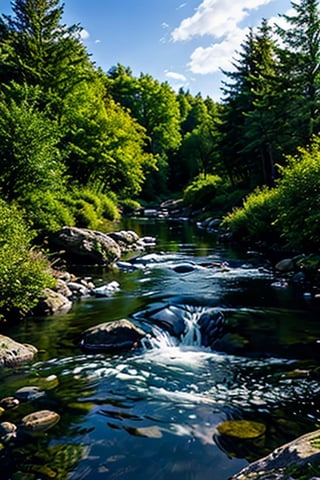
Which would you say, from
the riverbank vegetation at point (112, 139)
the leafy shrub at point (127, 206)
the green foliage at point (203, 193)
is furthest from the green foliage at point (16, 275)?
the leafy shrub at point (127, 206)

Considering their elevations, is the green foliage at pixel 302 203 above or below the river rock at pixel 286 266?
above

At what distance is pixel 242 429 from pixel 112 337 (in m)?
3.68

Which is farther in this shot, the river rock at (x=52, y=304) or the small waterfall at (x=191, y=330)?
the river rock at (x=52, y=304)

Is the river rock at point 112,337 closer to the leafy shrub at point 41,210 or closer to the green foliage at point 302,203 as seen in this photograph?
the leafy shrub at point 41,210

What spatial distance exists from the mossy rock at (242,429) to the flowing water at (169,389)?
0.08 meters

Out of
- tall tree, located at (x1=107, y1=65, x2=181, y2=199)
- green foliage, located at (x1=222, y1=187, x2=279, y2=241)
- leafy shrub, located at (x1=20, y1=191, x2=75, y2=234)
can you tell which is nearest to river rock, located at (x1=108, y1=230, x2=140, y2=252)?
leafy shrub, located at (x1=20, y1=191, x2=75, y2=234)

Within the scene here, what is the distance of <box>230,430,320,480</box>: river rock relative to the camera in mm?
3158

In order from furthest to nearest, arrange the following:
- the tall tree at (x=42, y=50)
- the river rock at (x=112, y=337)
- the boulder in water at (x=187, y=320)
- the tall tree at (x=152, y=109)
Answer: the tall tree at (x=152, y=109), the tall tree at (x=42, y=50), the boulder in water at (x=187, y=320), the river rock at (x=112, y=337)

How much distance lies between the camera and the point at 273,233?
1991 centimetres

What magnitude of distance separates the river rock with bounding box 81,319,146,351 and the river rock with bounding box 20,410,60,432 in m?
2.56

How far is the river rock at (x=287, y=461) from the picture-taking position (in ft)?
10.4

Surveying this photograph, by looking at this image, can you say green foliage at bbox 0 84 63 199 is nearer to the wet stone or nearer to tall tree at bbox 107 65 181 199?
the wet stone

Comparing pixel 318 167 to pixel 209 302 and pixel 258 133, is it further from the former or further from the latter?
pixel 258 133

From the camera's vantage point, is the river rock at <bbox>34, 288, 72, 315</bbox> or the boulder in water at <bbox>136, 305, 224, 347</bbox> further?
the river rock at <bbox>34, 288, 72, 315</bbox>
